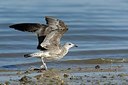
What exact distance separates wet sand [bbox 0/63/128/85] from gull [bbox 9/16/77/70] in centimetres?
37

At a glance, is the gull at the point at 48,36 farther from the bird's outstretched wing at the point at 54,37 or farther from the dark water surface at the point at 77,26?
the dark water surface at the point at 77,26

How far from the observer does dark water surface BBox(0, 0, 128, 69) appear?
51.1 feet

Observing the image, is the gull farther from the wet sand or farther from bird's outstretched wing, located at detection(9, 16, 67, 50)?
the wet sand

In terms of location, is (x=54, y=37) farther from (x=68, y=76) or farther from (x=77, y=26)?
(x=77, y=26)

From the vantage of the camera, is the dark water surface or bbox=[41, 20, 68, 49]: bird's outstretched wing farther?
the dark water surface

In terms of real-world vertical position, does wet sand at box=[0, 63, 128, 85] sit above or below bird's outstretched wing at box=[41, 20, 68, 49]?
below

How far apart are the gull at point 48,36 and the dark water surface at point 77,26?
1099 millimetres

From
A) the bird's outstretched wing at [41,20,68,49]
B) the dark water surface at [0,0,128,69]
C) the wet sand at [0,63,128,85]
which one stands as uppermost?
the bird's outstretched wing at [41,20,68,49]

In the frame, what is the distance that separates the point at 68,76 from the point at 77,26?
8.80 m

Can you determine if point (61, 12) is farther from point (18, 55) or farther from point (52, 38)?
point (52, 38)

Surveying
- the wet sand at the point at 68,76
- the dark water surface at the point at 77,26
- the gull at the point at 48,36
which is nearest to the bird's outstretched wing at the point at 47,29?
the gull at the point at 48,36

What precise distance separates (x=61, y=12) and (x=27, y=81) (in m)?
12.7

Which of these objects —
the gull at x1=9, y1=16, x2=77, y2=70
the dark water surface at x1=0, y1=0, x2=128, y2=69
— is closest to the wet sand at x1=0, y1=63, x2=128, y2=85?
the gull at x1=9, y1=16, x2=77, y2=70

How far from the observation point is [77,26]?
20359 millimetres
